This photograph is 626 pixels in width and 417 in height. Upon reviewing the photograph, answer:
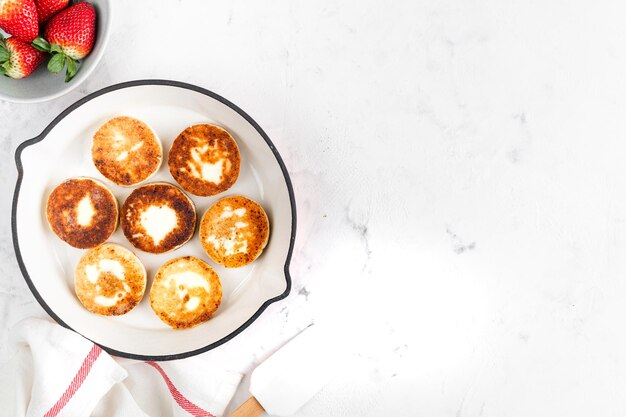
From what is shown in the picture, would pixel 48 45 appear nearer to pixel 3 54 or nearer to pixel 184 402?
pixel 3 54

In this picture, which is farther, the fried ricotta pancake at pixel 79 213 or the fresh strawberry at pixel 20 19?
the fried ricotta pancake at pixel 79 213

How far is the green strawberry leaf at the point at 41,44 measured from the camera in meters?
1.00

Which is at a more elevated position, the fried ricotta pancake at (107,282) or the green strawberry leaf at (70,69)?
the green strawberry leaf at (70,69)

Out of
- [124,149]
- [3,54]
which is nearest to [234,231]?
[124,149]

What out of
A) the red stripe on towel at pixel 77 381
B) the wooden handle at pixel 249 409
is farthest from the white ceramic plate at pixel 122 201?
the wooden handle at pixel 249 409

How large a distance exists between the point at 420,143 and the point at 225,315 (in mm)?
463

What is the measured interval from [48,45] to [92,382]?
1.87ft

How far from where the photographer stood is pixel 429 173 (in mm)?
1116

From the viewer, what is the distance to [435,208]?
1.12m

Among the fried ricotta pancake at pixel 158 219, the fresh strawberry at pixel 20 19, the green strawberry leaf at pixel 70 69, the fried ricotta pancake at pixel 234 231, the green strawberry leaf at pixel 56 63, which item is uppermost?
the fresh strawberry at pixel 20 19

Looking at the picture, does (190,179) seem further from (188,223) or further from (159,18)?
(159,18)

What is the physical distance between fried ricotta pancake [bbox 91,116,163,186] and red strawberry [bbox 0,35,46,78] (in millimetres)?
151

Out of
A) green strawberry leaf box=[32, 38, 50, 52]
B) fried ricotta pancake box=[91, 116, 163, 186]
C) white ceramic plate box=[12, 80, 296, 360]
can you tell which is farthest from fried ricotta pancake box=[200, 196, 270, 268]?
green strawberry leaf box=[32, 38, 50, 52]

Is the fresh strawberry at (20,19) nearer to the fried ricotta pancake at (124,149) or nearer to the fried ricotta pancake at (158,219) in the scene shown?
the fried ricotta pancake at (124,149)
